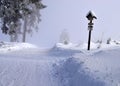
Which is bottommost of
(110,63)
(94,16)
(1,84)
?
(1,84)

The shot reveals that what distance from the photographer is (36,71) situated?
598 inches

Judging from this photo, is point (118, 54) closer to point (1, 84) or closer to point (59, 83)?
point (59, 83)

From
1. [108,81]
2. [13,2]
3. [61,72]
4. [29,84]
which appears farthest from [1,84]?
[13,2]

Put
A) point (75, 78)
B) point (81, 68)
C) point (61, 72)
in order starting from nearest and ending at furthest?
point (75, 78), point (81, 68), point (61, 72)

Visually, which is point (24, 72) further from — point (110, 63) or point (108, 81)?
point (108, 81)

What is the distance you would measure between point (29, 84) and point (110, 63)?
3680mm

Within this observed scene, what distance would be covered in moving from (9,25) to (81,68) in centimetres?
1846

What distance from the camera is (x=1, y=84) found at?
12.3 metres

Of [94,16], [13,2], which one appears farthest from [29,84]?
[13,2]

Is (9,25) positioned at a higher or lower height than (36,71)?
higher

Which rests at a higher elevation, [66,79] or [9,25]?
[9,25]

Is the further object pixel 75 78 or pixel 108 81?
pixel 75 78

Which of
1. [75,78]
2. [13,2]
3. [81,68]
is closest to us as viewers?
[75,78]

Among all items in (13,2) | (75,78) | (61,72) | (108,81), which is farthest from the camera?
(13,2)
